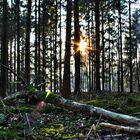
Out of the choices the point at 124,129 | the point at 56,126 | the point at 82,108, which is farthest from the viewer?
the point at 82,108

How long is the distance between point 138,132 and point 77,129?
172 cm

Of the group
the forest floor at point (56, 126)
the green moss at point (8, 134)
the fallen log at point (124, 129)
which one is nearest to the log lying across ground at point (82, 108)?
the forest floor at point (56, 126)

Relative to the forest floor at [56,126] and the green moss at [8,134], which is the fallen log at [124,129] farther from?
the green moss at [8,134]

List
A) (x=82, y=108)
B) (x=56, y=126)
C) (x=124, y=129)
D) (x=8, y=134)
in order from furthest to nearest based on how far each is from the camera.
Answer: (x=82, y=108) → (x=56, y=126) → (x=124, y=129) → (x=8, y=134)

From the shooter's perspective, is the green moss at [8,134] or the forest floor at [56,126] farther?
the forest floor at [56,126]

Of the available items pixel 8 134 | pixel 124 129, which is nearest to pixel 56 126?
pixel 8 134

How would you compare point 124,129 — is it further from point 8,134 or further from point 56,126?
point 8,134

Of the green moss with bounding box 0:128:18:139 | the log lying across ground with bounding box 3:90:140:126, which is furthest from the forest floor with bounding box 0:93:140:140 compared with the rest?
the log lying across ground with bounding box 3:90:140:126

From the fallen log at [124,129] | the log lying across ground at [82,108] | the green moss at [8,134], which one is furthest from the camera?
the log lying across ground at [82,108]

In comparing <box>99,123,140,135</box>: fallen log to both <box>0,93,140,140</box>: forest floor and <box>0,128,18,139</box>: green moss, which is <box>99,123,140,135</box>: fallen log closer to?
<box>0,93,140,140</box>: forest floor

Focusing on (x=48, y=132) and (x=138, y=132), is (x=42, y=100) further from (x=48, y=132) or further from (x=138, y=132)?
(x=138, y=132)

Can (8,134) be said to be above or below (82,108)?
below

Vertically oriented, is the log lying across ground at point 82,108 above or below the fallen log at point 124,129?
above

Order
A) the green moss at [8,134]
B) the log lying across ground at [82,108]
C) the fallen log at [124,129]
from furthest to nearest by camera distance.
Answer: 1. the log lying across ground at [82,108]
2. the fallen log at [124,129]
3. the green moss at [8,134]
